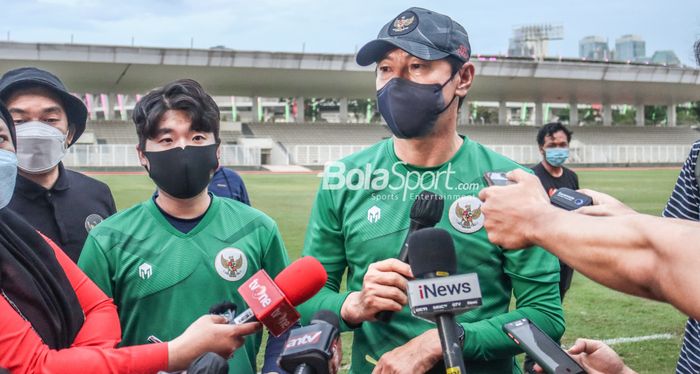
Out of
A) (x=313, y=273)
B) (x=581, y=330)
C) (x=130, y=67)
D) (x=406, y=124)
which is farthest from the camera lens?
(x=130, y=67)

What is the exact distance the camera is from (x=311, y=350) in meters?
1.68

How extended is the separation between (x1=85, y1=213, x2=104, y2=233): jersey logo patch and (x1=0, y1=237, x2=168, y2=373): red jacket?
1169mm

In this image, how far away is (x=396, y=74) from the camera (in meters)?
2.59

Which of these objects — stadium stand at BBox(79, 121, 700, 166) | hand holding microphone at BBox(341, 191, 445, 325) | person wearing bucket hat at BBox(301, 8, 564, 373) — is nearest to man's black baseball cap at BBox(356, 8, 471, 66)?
person wearing bucket hat at BBox(301, 8, 564, 373)

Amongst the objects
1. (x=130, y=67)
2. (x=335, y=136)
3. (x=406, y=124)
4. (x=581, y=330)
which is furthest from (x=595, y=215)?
(x=335, y=136)

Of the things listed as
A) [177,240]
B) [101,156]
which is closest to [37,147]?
[177,240]

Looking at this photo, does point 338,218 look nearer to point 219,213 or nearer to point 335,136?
point 219,213

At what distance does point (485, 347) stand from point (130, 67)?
38.1 meters

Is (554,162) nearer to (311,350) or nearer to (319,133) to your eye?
(311,350)

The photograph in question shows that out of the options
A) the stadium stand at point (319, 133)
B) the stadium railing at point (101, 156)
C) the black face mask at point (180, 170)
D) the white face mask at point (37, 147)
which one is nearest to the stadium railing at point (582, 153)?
the stadium stand at point (319, 133)

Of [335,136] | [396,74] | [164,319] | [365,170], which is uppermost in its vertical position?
[396,74]

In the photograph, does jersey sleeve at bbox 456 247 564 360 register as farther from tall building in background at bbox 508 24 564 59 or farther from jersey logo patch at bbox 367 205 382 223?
tall building in background at bbox 508 24 564 59

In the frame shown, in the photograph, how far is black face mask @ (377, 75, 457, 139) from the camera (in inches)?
101

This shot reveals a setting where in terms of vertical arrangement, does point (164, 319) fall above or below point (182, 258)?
below
